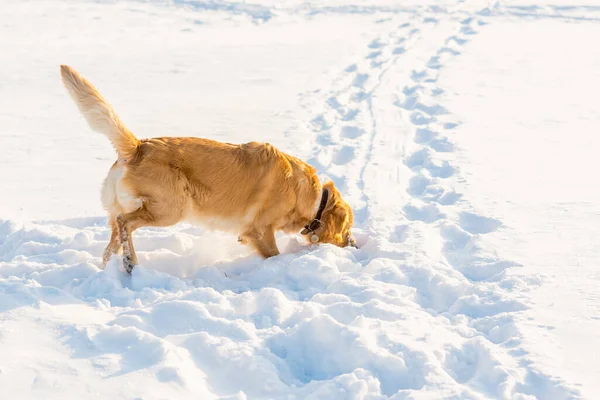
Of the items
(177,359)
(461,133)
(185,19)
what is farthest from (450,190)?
(185,19)

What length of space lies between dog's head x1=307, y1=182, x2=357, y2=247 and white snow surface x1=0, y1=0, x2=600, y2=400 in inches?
7.8

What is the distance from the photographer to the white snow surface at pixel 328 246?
3348 millimetres

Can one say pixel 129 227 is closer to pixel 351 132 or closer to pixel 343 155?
pixel 343 155

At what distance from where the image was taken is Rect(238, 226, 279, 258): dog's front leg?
5203 millimetres

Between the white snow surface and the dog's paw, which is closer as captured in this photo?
the white snow surface

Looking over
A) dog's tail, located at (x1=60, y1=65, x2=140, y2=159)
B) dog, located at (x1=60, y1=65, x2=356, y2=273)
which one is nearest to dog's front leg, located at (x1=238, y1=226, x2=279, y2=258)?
dog, located at (x1=60, y1=65, x2=356, y2=273)

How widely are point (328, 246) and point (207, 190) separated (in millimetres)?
1033

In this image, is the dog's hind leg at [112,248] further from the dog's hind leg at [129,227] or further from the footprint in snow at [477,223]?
the footprint in snow at [477,223]

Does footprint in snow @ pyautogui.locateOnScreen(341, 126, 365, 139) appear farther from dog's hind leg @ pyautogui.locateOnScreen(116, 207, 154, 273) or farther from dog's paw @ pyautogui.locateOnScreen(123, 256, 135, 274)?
dog's paw @ pyautogui.locateOnScreen(123, 256, 135, 274)

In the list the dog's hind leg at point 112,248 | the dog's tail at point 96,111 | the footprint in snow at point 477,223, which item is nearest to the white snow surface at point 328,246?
the footprint in snow at point 477,223

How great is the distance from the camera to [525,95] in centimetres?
1021

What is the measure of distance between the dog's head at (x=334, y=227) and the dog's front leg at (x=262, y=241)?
377 millimetres

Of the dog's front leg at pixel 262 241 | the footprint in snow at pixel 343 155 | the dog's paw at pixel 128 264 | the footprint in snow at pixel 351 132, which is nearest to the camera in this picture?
the dog's paw at pixel 128 264

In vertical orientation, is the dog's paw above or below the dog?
below
